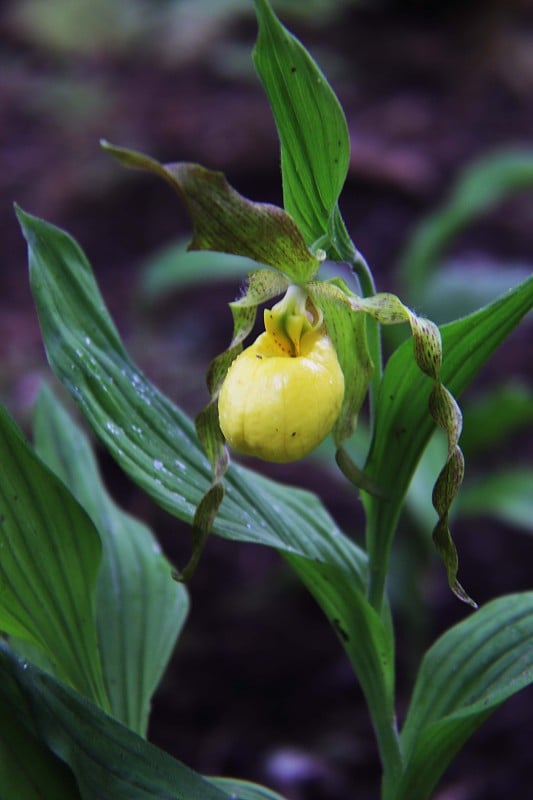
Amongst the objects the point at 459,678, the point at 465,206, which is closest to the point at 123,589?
the point at 459,678

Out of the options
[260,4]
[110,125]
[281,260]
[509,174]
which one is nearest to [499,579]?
[509,174]

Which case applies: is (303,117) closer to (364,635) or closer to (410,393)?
(410,393)

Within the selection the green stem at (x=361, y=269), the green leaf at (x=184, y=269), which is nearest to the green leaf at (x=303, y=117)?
the green stem at (x=361, y=269)

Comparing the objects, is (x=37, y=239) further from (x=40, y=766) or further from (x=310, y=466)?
(x=310, y=466)

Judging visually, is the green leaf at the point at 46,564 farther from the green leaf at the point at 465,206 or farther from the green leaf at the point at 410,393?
the green leaf at the point at 465,206

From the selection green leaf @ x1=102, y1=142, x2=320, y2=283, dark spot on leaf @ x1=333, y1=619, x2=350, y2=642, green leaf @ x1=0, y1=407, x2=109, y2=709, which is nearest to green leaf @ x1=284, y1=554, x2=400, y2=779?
dark spot on leaf @ x1=333, y1=619, x2=350, y2=642
